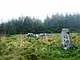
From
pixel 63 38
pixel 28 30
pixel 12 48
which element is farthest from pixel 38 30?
pixel 12 48

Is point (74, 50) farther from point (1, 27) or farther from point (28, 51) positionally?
point (1, 27)

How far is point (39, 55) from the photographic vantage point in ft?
29.0

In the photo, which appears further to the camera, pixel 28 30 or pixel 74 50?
pixel 28 30

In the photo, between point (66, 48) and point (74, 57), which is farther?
point (66, 48)

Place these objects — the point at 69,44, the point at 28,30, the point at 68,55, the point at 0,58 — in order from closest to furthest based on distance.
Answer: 1. the point at 0,58
2. the point at 68,55
3. the point at 69,44
4. the point at 28,30

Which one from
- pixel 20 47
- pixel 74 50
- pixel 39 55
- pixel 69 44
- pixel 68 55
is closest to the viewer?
pixel 39 55

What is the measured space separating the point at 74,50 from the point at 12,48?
345 centimetres

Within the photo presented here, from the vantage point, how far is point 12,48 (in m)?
9.67

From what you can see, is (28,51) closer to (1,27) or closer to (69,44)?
(69,44)

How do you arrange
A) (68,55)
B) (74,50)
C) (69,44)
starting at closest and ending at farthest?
(68,55), (74,50), (69,44)

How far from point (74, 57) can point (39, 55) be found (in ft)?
6.05

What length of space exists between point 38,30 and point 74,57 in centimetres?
3729

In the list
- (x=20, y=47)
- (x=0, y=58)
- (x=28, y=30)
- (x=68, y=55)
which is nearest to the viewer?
(x=0, y=58)

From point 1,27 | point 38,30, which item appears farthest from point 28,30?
point 1,27
